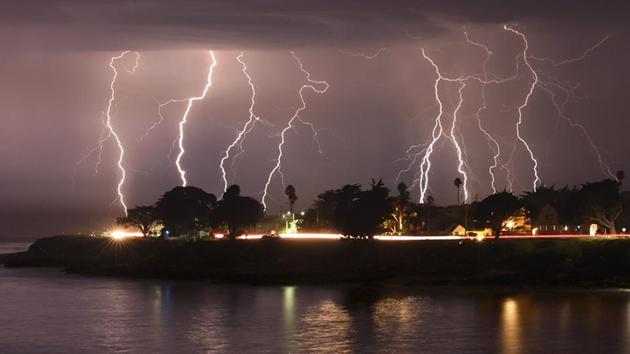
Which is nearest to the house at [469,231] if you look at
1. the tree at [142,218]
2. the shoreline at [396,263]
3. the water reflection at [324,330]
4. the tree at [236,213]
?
the shoreline at [396,263]

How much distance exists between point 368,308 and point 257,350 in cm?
2105

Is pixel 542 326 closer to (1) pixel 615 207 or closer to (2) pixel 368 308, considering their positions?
(2) pixel 368 308

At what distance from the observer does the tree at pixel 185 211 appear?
15762 cm

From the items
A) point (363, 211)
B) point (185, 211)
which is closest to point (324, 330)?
point (363, 211)

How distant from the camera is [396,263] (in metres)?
96.8

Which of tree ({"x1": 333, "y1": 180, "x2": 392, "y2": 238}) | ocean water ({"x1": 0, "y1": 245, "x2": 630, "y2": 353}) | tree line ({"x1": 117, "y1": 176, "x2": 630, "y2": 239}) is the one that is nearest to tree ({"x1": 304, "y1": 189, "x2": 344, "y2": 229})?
tree line ({"x1": 117, "y1": 176, "x2": 630, "y2": 239})

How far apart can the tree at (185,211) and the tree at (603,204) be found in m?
67.1

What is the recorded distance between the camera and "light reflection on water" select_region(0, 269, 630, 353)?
175 feet

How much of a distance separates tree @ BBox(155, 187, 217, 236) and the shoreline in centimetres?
3019

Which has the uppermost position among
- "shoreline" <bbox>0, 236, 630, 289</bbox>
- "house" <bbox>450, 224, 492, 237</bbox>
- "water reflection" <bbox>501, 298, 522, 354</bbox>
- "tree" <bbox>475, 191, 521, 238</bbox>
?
"tree" <bbox>475, 191, 521, 238</bbox>

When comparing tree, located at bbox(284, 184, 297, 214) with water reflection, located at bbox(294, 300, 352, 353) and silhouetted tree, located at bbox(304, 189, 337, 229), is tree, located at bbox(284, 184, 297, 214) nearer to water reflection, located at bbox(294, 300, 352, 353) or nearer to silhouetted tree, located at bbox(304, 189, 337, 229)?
silhouetted tree, located at bbox(304, 189, 337, 229)

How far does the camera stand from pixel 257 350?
51219 millimetres

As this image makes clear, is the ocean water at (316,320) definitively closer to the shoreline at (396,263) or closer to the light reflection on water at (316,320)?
the light reflection on water at (316,320)

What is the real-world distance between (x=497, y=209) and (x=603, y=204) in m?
13.3
